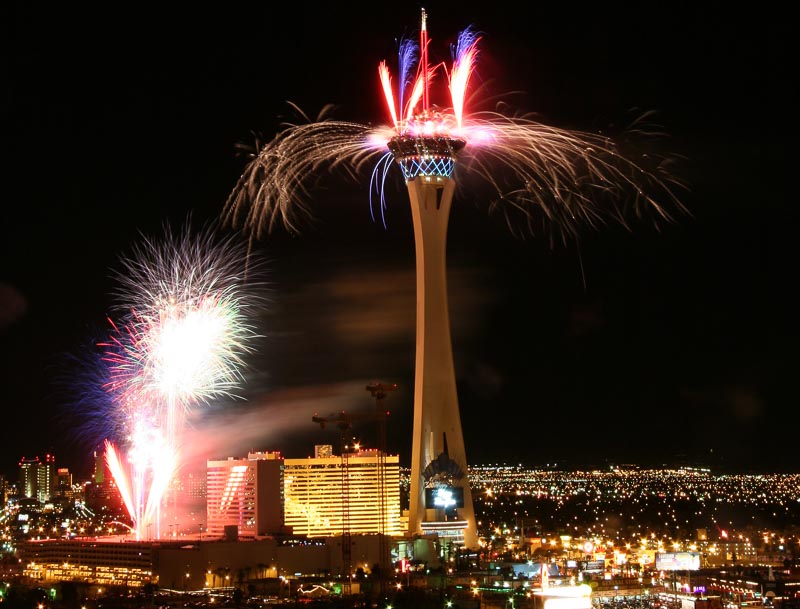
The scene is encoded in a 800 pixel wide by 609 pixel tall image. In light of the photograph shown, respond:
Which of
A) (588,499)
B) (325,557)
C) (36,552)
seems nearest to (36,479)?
(588,499)

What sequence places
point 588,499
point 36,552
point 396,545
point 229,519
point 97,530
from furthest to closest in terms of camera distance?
1. point 588,499
2. point 97,530
3. point 229,519
4. point 36,552
5. point 396,545

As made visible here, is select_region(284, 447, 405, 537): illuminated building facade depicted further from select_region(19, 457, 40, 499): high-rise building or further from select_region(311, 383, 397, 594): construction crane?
select_region(19, 457, 40, 499): high-rise building

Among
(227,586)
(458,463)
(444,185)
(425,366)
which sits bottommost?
(227,586)

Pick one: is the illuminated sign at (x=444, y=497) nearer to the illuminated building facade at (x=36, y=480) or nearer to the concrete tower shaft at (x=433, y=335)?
the concrete tower shaft at (x=433, y=335)

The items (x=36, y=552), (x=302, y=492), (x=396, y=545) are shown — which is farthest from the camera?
(x=302, y=492)

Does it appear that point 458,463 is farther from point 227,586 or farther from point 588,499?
point 588,499

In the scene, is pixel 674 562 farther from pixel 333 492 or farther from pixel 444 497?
pixel 333 492

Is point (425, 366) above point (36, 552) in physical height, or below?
above

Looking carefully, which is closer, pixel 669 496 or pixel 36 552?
pixel 36 552
